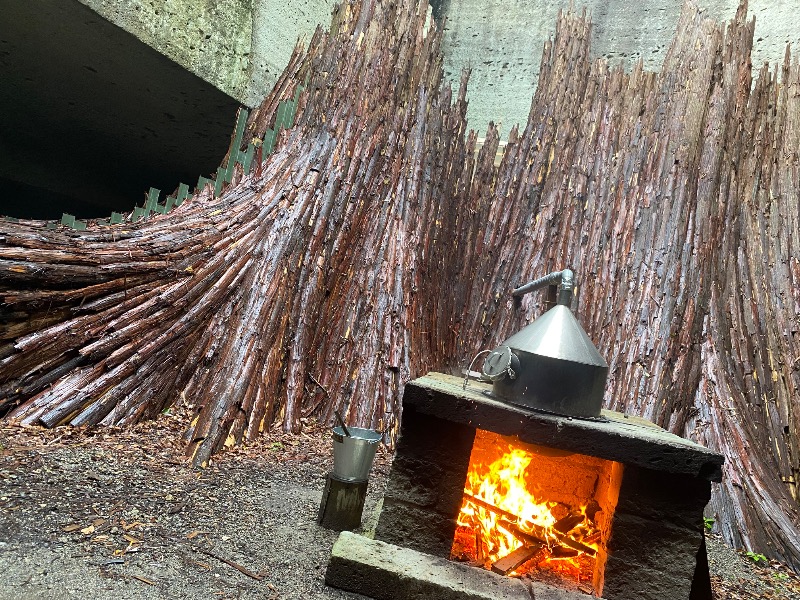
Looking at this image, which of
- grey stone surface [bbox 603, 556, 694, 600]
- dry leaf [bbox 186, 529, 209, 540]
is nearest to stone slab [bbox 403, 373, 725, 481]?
grey stone surface [bbox 603, 556, 694, 600]

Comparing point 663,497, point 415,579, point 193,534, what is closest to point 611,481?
point 663,497

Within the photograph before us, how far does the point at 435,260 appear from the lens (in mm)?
4383

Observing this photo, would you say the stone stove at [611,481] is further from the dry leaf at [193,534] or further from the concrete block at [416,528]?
the dry leaf at [193,534]

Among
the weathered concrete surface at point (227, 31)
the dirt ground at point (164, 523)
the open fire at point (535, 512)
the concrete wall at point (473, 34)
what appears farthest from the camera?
the concrete wall at point (473, 34)

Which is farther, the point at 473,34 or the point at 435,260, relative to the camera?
the point at 473,34

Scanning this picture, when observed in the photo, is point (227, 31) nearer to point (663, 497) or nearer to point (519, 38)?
point (519, 38)

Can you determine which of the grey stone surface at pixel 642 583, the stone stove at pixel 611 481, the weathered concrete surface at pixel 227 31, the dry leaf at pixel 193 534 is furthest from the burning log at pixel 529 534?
the weathered concrete surface at pixel 227 31

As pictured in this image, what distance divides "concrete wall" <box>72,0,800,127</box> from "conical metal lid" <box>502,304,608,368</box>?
3.62 metres

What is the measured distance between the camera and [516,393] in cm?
183

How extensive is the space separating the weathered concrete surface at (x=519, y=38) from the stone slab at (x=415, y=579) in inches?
220

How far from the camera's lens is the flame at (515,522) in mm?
2027

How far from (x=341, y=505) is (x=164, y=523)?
65 cm

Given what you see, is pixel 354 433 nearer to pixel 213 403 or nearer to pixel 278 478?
pixel 278 478

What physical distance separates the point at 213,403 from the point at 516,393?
1736 mm
